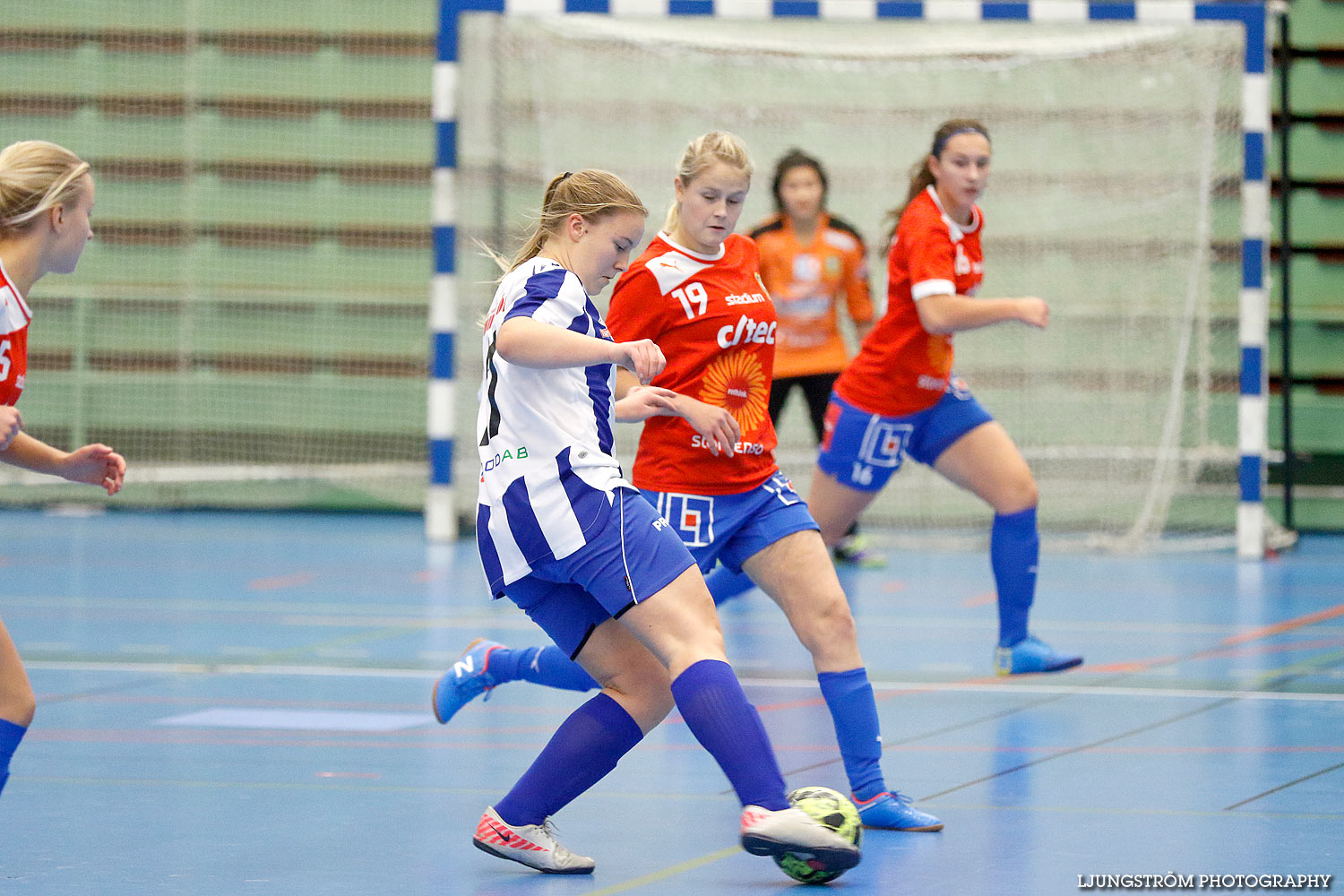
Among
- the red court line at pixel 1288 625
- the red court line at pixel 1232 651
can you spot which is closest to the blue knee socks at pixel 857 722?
the red court line at pixel 1232 651

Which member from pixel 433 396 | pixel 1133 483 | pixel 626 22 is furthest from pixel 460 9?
pixel 1133 483

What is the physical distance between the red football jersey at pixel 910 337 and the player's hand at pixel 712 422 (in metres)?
1.98

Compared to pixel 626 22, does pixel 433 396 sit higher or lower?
lower

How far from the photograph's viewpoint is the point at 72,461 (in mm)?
3684

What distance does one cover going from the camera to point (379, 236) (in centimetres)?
1308

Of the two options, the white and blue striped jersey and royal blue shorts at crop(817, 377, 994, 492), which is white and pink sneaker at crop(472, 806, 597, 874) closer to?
the white and blue striped jersey

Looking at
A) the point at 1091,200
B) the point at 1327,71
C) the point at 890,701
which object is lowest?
the point at 890,701

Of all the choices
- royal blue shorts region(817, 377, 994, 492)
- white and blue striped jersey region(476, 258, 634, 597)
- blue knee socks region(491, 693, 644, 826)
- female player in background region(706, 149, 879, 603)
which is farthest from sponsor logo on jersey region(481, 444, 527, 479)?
female player in background region(706, 149, 879, 603)

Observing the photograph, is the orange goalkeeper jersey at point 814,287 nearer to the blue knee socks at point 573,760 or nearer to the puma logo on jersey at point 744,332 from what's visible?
the puma logo on jersey at point 744,332

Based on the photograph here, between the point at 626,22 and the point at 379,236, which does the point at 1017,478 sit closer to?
the point at 626,22

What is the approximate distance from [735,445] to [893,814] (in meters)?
0.92

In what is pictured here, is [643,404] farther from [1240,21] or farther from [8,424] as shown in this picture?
[1240,21]

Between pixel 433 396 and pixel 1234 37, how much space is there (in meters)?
5.48

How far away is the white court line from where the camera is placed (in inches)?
231
